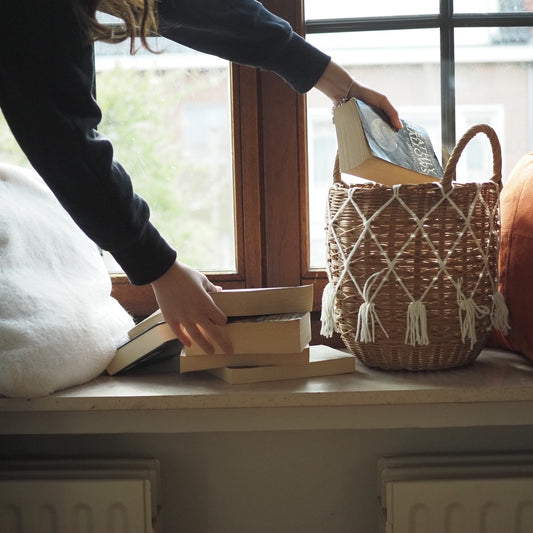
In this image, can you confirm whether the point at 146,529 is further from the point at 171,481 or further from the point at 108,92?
the point at 108,92

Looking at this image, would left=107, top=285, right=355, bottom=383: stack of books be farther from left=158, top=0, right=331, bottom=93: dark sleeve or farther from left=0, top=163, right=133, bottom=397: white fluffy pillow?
left=158, top=0, right=331, bottom=93: dark sleeve

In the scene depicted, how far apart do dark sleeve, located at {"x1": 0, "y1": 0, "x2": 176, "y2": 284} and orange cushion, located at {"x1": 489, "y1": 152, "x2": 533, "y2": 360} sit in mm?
535

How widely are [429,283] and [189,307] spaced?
33 centimetres

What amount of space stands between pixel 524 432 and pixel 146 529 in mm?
596

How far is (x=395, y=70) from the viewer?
120 cm

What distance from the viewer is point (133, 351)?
992mm

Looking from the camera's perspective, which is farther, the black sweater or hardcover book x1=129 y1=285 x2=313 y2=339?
hardcover book x1=129 y1=285 x2=313 y2=339

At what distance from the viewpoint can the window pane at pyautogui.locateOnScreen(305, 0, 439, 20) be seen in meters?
1.19

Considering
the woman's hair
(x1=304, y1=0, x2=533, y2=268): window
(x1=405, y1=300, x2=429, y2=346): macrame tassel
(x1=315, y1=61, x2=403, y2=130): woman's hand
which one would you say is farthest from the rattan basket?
the woman's hair

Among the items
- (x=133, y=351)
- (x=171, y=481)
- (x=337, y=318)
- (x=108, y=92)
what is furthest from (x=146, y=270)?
(x=108, y=92)

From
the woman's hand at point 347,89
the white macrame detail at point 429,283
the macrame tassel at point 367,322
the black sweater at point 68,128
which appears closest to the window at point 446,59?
the woman's hand at point 347,89

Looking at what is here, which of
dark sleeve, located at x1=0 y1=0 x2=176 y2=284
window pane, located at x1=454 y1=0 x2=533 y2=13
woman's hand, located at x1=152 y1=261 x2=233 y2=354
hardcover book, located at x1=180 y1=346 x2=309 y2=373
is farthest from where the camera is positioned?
window pane, located at x1=454 y1=0 x2=533 y2=13

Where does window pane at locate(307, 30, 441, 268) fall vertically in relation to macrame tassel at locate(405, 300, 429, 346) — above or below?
above

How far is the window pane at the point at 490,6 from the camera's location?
3.87 ft
